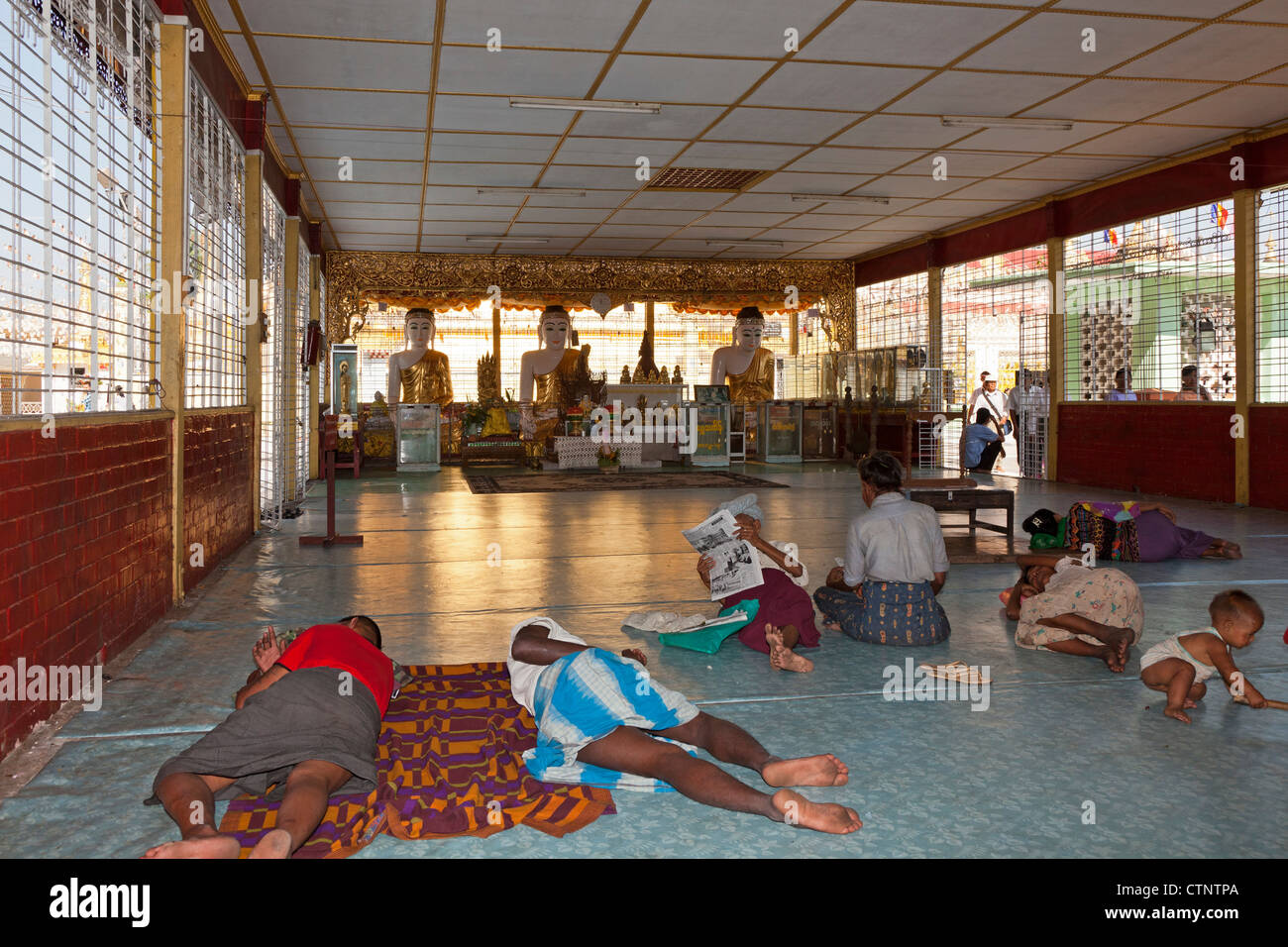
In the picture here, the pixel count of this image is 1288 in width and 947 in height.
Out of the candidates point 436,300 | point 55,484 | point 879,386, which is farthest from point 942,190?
point 55,484

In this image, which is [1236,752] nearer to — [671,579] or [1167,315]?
[671,579]

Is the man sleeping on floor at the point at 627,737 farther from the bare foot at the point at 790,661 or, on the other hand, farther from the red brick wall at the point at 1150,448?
the red brick wall at the point at 1150,448

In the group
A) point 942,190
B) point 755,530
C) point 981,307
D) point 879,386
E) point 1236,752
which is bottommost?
point 1236,752

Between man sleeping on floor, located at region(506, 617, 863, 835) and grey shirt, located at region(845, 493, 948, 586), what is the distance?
147 centimetres

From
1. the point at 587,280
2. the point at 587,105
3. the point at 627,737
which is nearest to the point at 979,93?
the point at 587,105

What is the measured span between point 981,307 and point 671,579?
8.96m

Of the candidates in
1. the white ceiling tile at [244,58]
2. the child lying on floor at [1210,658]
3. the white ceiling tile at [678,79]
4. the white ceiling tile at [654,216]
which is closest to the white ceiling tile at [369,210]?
the white ceiling tile at [654,216]

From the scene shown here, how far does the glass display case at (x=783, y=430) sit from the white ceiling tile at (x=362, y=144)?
7330mm

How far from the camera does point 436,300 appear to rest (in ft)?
48.7

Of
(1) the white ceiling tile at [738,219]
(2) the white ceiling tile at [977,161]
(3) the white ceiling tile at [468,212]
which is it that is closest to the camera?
(2) the white ceiling tile at [977,161]

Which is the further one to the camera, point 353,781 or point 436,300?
point 436,300

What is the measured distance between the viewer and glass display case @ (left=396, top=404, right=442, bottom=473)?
1352 cm

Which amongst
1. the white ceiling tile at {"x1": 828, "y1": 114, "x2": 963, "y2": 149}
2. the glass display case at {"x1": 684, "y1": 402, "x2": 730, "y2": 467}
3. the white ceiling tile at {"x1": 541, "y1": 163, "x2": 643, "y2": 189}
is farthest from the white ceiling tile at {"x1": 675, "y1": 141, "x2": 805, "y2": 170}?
the glass display case at {"x1": 684, "y1": 402, "x2": 730, "y2": 467}

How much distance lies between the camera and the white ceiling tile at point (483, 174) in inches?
362
